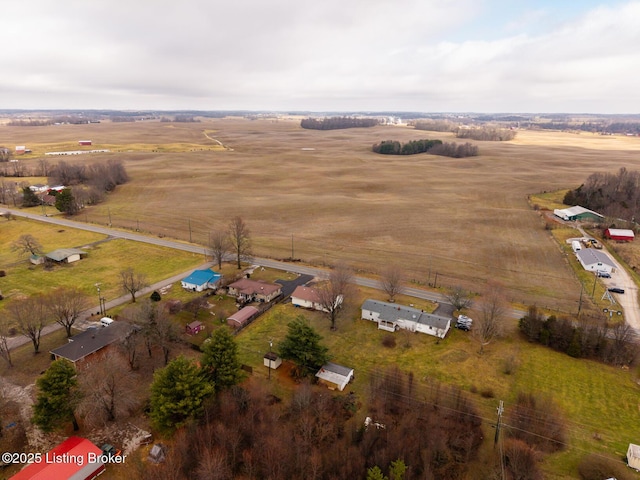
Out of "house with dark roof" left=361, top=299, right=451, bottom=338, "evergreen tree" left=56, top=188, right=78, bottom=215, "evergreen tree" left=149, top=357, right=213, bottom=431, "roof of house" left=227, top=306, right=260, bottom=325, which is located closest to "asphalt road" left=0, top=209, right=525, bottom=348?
"evergreen tree" left=56, top=188, right=78, bottom=215

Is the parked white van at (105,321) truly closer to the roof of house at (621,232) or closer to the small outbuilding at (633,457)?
the small outbuilding at (633,457)

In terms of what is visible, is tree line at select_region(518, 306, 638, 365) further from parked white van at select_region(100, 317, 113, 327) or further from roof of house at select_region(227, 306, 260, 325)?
parked white van at select_region(100, 317, 113, 327)

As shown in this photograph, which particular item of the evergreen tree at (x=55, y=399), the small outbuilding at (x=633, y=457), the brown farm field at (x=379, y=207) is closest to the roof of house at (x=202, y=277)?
the brown farm field at (x=379, y=207)

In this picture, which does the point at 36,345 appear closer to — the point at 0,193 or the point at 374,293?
the point at 374,293

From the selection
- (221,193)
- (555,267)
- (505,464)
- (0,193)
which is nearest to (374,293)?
(505,464)

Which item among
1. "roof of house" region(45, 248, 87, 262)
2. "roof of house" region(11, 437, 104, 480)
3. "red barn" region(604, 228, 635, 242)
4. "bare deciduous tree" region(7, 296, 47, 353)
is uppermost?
"red barn" region(604, 228, 635, 242)

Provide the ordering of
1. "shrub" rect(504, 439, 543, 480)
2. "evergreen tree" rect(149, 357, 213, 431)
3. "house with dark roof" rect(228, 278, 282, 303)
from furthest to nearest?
"house with dark roof" rect(228, 278, 282, 303) → "evergreen tree" rect(149, 357, 213, 431) → "shrub" rect(504, 439, 543, 480)

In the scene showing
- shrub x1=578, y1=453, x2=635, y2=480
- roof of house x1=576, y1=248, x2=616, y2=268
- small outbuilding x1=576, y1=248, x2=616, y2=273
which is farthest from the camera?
roof of house x1=576, y1=248, x2=616, y2=268
